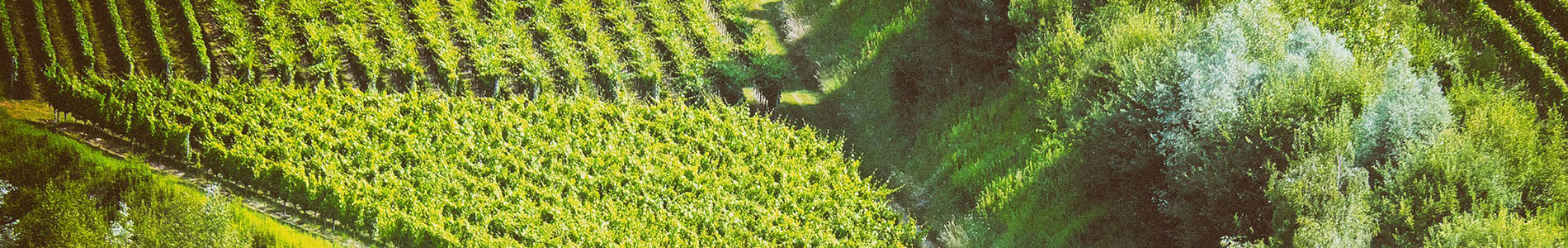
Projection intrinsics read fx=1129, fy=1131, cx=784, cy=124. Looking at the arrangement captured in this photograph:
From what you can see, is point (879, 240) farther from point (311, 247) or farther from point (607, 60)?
point (311, 247)

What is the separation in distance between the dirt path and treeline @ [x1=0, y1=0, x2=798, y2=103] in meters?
0.75

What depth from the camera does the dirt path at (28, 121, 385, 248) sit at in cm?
1223

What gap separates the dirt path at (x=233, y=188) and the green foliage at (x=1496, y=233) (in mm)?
11851

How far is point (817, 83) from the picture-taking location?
2083 cm

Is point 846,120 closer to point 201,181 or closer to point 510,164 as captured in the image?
point 510,164

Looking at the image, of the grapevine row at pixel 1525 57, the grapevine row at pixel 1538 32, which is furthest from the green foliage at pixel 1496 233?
the grapevine row at pixel 1538 32

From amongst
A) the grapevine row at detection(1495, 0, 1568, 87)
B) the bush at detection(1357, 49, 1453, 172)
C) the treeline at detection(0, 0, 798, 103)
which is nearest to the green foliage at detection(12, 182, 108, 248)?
the treeline at detection(0, 0, 798, 103)

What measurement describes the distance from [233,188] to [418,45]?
528 cm

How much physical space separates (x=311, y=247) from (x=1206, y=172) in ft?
35.0

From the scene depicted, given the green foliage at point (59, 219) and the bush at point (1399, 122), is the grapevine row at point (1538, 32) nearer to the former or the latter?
the bush at point (1399, 122)

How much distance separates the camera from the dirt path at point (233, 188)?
40.1 ft

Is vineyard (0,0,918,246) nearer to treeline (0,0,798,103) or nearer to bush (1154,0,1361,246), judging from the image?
treeline (0,0,798,103)

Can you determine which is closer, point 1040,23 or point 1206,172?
point 1206,172

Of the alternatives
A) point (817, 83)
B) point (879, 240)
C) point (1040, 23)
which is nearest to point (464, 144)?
point (879, 240)
